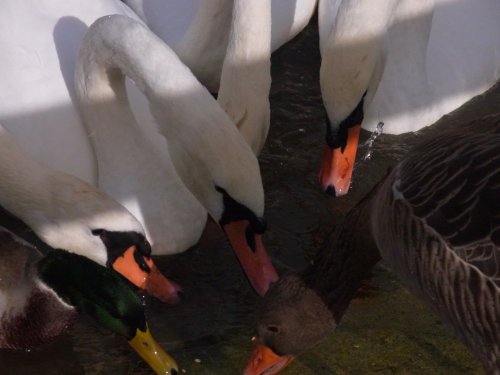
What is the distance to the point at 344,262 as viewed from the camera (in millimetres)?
4602

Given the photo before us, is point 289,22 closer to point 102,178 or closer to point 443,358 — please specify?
point 102,178

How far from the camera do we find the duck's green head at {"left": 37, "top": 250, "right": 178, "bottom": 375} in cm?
452

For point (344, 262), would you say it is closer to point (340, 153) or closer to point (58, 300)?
point (340, 153)

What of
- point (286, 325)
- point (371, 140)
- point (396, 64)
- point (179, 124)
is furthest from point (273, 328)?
point (396, 64)

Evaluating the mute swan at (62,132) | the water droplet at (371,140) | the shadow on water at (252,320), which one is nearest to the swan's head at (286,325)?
the shadow on water at (252,320)

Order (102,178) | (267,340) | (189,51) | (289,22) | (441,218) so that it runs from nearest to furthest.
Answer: (441,218)
(267,340)
(102,178)
(189,51)
(289,22)

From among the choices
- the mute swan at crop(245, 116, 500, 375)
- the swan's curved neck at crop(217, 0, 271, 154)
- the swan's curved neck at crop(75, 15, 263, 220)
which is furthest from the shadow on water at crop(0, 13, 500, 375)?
the swan's curved neck at crop(217, 0, 271, 154)

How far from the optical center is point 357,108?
527cm

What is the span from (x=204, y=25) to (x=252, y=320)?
152 cm

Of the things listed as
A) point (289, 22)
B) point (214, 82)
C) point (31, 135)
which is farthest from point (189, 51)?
point (31, 135)

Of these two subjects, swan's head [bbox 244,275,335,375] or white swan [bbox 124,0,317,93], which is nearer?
swan's head [bbox 244,275,335,375]

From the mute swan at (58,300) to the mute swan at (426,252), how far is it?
0.42m

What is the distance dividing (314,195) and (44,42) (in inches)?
48.9

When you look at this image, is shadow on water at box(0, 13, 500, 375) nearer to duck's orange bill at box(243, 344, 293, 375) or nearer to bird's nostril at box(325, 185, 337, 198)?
bird's nostril at box(325, 185, 337, 198)
